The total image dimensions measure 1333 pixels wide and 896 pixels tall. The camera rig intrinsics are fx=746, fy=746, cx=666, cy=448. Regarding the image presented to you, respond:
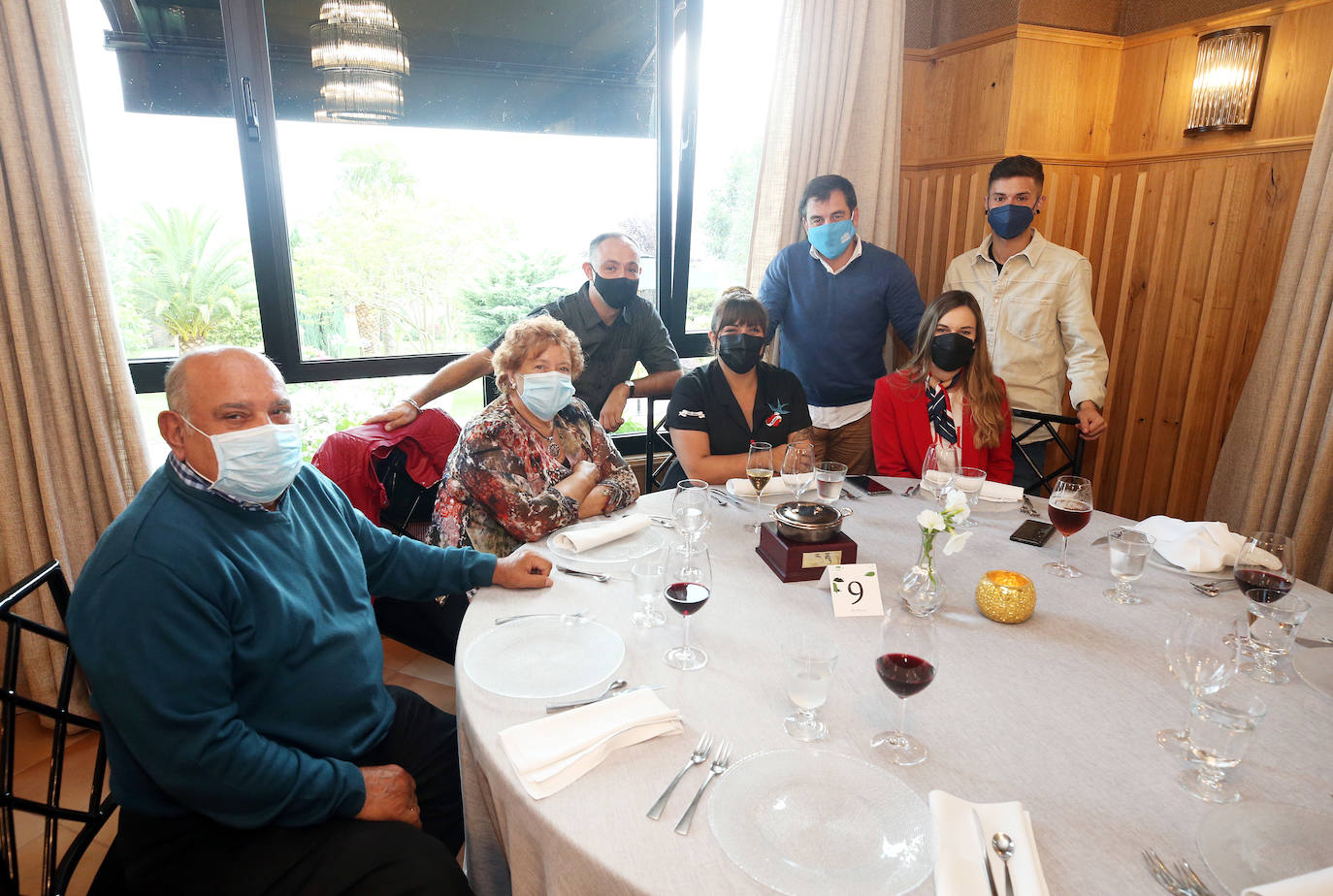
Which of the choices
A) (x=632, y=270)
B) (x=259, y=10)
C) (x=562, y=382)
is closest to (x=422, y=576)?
(x=562, y=382)

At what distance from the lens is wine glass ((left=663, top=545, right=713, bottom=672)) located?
1229mm

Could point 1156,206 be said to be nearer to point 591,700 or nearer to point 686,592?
point 686,592

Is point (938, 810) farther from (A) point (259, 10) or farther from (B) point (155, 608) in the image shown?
(A) point (259, 10)

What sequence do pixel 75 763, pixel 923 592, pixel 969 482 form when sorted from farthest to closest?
pixel 75 763 → pixel 969 482 → pixel 923 592

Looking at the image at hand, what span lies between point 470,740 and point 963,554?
1.12 m

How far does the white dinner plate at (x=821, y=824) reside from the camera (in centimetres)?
83

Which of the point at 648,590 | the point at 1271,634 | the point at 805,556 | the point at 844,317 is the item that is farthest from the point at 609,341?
the point at 1271,634

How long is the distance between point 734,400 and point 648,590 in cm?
128

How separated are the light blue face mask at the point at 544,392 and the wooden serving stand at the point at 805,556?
30.9 inches

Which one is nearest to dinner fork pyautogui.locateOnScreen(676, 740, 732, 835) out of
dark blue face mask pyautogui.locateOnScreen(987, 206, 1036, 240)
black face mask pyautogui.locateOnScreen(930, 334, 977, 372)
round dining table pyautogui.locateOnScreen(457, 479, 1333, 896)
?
round dining table pyautogui.locateOnScreen(457, 479, 1333, 896)

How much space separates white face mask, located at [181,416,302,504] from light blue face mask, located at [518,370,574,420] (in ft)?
2.57


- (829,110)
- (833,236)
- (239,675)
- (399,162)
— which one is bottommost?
(239,675)

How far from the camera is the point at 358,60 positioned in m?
2.94

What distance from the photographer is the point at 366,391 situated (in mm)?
3227
